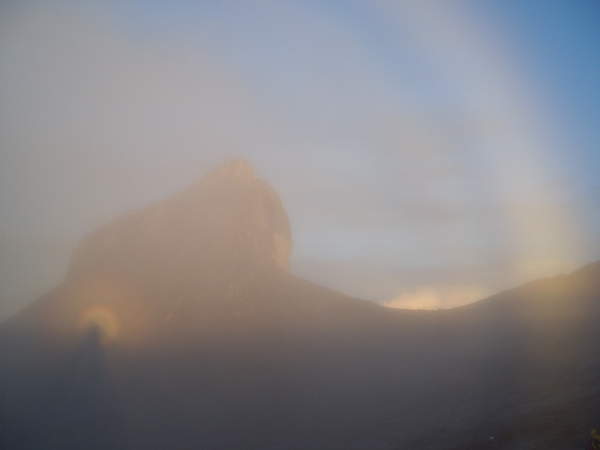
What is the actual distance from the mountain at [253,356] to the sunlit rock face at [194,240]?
29 cm

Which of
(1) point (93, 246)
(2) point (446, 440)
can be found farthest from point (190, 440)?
(1) point (93, 246)

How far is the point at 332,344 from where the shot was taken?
174 ft

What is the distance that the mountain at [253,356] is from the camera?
31.7m

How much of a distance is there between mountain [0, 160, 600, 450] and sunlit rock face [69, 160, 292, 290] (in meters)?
0.29

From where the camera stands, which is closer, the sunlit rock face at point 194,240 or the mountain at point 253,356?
the mountain at point 253,356

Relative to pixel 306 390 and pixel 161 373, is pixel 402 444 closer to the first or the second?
pixel 306 390

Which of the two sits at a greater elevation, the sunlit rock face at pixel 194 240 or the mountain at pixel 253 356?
the sunlit rock face at pixel 194 240

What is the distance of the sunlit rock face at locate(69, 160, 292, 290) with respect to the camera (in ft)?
221

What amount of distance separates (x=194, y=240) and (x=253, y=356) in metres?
26.2

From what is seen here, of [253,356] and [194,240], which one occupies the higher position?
[194,240]

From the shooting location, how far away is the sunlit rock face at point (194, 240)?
67375 mm

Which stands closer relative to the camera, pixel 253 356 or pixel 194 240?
pixel 253 356

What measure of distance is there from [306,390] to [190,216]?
4209cm

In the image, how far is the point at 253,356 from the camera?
54781 mm
